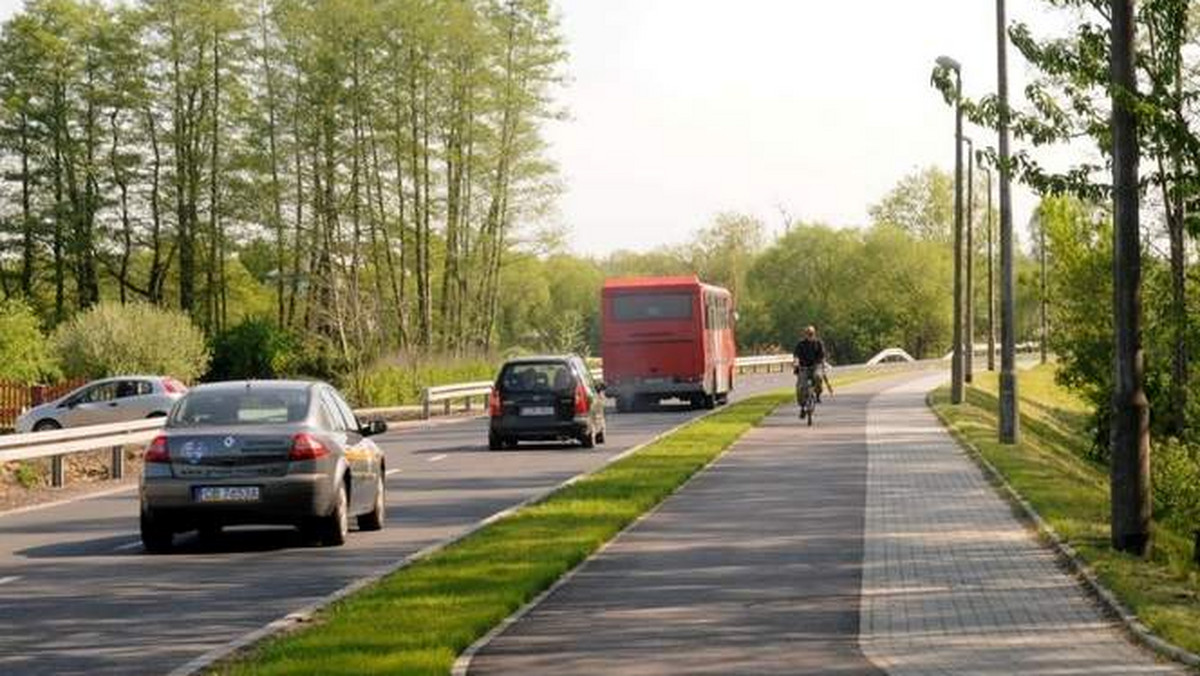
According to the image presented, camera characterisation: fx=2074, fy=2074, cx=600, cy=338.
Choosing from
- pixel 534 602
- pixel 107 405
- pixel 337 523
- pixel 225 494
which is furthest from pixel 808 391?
pixel 534 602

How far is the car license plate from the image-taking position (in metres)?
17.1

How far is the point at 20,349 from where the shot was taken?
5081 cm

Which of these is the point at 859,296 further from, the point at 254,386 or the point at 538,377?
the point at 254,386

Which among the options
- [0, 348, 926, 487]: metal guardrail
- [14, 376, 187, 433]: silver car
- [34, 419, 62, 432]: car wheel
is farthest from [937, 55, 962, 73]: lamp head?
[34, 419, 62, 432]: car wheel

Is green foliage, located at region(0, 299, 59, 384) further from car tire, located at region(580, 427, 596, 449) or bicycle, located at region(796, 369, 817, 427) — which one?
car tire, located at region(580, 427, 596, 449)

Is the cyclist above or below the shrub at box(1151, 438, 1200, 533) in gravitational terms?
above

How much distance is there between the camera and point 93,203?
82.2 meters

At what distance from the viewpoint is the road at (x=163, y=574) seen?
1183 centimetres

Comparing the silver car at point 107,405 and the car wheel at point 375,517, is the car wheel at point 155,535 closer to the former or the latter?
the car wheel at point 375,517

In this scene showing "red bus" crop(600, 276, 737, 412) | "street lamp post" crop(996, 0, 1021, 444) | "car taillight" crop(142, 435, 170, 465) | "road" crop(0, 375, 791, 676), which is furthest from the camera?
"red bus" crop(600, 276, 737, 412)

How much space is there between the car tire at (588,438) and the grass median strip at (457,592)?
Result: 905cm

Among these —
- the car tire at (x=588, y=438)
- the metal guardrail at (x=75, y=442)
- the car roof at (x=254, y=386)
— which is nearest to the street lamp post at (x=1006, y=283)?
the car tire at (x=588, y=438)

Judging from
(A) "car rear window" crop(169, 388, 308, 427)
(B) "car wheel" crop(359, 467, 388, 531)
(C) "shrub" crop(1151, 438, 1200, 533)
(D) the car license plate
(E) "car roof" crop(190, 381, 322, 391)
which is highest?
(E) "car roof" crop(190, 381, 322, 391)

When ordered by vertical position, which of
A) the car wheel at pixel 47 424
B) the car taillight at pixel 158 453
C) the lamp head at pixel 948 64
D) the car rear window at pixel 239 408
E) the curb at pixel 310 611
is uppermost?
the lamp head at pixel 948 64
